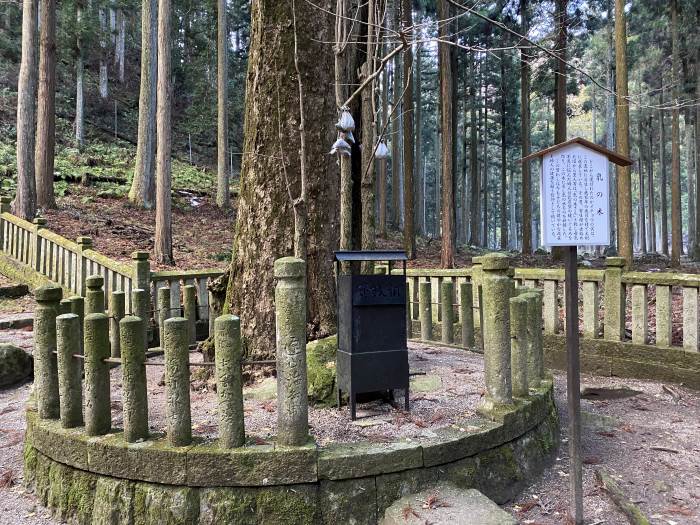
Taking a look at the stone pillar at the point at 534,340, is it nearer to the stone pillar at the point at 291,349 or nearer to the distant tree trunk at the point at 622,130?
the stone pillar at the point at 291,349

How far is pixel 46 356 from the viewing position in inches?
142

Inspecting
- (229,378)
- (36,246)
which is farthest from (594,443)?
(36,246)

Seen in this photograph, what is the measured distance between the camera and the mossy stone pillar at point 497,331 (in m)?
3.66

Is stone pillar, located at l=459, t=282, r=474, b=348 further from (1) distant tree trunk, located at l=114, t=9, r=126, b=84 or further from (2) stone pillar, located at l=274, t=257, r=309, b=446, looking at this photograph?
(1) distant tree trunk, located at l=114, t=9, r=126, b=84

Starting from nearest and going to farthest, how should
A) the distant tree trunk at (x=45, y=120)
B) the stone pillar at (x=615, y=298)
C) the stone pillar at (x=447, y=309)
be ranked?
the stone pillar at (x=615, y=298)
the stone pillar at (x=447, y=309)
the distant tree trunk at (x=45, y=120)

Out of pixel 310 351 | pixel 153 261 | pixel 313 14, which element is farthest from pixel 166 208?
pixel 310 351

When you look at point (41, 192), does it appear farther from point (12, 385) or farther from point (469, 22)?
point (469, 22)

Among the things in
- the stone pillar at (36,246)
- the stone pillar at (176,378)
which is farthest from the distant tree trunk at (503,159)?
the stone pillar at (176,378)

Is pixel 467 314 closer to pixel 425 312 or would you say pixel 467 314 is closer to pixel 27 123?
pixel 425 312

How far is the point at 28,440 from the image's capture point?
3.74m

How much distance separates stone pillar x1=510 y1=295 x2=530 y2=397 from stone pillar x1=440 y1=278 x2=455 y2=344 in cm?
320

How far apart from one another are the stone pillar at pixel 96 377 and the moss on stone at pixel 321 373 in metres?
1.46

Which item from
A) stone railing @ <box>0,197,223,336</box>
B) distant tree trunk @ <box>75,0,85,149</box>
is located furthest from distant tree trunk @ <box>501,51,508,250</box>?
stone railing @ <box>0,197,223,336</box>

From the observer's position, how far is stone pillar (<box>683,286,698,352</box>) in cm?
594
